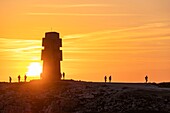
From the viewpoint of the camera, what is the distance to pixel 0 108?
3797cm

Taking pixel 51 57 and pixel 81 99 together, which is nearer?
pixel 81 99

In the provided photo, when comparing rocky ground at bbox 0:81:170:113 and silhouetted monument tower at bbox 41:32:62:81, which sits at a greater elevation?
silhouetted monument tower at bbox 41:32:62:81

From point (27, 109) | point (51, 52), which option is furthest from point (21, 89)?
point (51, 52)

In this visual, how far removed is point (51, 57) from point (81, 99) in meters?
12.0

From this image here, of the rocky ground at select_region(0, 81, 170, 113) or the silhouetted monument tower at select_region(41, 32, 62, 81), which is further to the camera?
the silhouetted monument tower at select_region(41, 32, 62, 81)

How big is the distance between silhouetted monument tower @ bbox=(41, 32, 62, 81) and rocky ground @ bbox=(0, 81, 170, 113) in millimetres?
5375

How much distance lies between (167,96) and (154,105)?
9.05ft

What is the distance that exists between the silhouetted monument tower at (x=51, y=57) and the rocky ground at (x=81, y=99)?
5375 mm

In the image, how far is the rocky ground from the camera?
34.3 meters

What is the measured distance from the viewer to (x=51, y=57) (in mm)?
47625

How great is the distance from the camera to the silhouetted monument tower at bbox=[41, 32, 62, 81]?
47469 mm

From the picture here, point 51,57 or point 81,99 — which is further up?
point 51,57

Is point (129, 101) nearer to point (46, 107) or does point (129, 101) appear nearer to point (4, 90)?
point (46, 107)

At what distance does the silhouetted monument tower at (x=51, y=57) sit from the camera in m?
47.5
